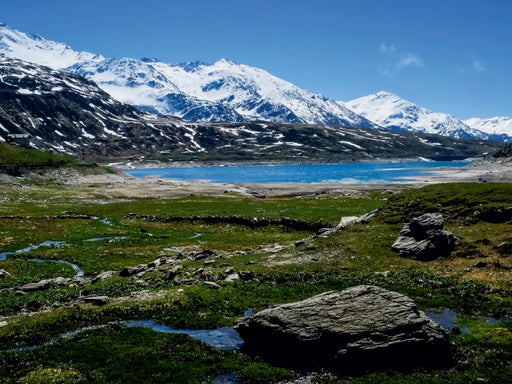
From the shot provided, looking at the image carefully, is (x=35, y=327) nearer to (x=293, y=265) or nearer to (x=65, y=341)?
(x=65, y=341)

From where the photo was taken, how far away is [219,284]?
117 ft

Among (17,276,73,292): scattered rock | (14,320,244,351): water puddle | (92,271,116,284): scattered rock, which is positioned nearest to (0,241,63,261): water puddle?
(17,276,73,292): scattered rock

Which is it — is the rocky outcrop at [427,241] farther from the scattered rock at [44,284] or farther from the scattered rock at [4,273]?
the scattered rock at [4,273]

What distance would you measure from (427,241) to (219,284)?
21680mm

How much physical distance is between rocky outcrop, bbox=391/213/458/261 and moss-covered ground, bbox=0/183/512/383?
3.32 ft

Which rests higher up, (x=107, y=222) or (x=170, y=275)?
(x=170, y=275)

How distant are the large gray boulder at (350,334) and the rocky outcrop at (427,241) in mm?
18329

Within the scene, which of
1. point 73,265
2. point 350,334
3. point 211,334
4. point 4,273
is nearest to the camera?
point 350,334

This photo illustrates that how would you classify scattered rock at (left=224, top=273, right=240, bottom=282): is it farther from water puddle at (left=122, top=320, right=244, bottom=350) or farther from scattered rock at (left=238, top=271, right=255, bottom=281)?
water puddle at (left=122, top=320, right=244, bottom=350)

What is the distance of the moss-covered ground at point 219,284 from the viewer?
72.1 ft

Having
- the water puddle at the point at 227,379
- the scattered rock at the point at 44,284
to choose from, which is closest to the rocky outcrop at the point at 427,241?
the water puddle at the point at 227,379

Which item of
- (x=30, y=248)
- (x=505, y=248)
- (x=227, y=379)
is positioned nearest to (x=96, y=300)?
(x=227, y=379)

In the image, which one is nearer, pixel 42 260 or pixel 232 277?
pixel 232 277

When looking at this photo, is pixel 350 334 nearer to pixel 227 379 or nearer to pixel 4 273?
pixel 227 379
